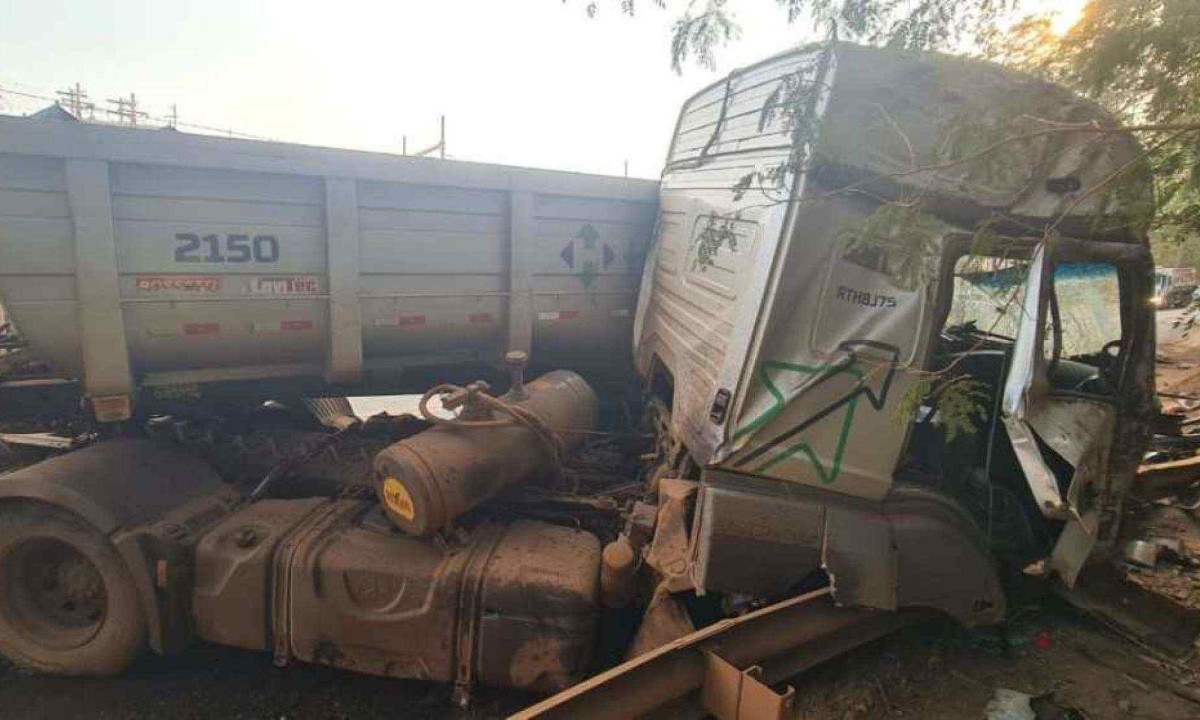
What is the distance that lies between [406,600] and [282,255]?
6.97 ft

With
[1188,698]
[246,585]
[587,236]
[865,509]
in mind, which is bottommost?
[1188,698]

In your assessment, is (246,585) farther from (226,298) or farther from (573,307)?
(573,307)

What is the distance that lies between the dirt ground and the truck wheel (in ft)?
0.62

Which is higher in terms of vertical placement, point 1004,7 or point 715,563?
point 1004,7

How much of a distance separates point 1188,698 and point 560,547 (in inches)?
129

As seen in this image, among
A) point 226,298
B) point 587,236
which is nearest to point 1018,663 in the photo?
point 587,236

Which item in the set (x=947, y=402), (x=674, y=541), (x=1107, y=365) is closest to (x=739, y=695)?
(x=674, y=541)

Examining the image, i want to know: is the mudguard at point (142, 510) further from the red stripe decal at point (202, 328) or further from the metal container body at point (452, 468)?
the metal container body at point (452, 468)

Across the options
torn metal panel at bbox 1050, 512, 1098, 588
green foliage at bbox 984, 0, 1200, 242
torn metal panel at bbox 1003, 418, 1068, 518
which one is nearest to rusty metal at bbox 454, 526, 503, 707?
torn metal panel at bbox 1003, 418, 1068, 518

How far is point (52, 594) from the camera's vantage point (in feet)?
11.6

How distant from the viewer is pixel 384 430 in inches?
178

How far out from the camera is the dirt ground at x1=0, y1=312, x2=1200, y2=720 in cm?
309

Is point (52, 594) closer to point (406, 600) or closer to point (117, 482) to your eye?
point (117, 482)

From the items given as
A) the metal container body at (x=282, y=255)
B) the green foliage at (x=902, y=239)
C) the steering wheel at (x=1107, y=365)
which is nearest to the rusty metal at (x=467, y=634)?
the metal container body at (x=282, y=255)
